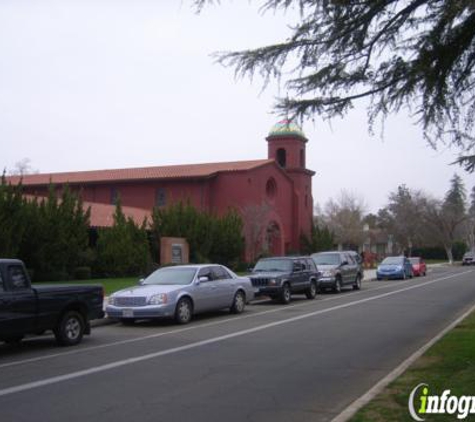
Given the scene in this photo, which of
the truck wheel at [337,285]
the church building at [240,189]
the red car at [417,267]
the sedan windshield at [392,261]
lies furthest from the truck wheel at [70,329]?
the red car at [417,267]

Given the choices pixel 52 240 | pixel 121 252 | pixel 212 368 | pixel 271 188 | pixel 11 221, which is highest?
pixel 271 188

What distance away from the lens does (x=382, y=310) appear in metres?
19.4

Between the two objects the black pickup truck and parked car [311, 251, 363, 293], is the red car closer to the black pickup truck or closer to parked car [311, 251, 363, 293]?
parked car [311, 251, 363, 293]

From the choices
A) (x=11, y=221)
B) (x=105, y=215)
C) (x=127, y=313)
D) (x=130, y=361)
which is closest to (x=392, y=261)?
(x=105, y=215)

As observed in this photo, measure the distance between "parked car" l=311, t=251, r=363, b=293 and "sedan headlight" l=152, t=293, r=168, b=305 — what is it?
12570mm

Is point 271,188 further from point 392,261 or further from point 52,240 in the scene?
point 52,240

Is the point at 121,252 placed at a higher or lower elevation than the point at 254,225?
lower

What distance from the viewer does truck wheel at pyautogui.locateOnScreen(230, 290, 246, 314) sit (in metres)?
18.5

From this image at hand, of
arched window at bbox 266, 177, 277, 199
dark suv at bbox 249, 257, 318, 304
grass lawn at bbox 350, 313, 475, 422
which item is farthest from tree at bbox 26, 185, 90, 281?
arched window at bbox 266, 177, 277, 199

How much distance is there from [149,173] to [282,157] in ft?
41.0

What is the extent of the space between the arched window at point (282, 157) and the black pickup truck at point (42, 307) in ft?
152

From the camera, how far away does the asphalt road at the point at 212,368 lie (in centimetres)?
738

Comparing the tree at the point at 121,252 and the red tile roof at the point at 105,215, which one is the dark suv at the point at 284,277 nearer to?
the tree at the point at 121,252

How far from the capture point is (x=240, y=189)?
51.0m
